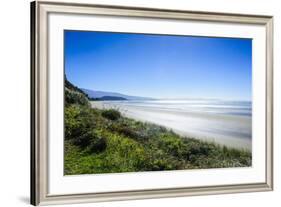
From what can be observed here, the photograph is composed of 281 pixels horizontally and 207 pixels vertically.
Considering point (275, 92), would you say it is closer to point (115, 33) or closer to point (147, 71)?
point (147, 71)

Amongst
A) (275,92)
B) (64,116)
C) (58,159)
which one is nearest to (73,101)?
(64,116)

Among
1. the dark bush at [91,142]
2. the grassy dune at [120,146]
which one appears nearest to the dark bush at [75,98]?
the grassy dune at [120,146]

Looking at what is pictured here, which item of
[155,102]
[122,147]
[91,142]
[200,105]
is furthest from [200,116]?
[91,142]

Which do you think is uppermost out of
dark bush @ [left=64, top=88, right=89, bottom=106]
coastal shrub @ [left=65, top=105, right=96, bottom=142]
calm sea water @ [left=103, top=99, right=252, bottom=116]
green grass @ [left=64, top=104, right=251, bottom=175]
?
dark bush @ [left=64, top=88, right=89, bottom=106]

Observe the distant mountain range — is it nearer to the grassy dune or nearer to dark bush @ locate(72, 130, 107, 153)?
the grassy dune

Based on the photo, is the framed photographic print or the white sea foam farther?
the white sea foam

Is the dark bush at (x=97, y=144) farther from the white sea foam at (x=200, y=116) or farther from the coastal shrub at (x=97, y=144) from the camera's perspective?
the white sea foam at (x=200, y=116)

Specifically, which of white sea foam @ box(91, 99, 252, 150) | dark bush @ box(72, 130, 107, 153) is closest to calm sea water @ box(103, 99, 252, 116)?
white sea foam @ box(91, 99, 252, 150)

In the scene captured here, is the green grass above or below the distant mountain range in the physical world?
below

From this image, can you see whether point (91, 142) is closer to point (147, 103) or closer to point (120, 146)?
point (120, 146)
